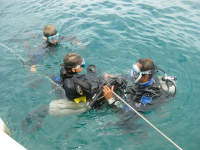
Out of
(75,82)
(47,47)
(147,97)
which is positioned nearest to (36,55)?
(47,47)

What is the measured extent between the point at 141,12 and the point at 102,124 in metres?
8.18

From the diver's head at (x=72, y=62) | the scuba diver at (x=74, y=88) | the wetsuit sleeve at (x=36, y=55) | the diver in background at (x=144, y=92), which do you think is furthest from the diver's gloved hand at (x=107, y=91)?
the wetsuit sleeve at (x=36, y=55)

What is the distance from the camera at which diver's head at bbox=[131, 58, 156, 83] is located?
284 cm

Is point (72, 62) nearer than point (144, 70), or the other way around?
point (144, 70)

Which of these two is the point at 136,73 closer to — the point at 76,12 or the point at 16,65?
the point at 16,65

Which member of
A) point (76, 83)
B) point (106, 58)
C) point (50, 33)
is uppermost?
point (50, 33)

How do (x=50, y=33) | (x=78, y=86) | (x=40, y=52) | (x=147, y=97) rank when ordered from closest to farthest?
(x=78, y=86) → (x=147, y=97) → (x=50, y=33) → (x=40, y=52)

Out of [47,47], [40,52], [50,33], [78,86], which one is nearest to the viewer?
[78,86]

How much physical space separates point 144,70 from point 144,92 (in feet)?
1.83

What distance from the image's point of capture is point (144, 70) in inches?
113

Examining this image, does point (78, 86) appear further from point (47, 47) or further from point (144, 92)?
point (47, 47)

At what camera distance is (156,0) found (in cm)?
998

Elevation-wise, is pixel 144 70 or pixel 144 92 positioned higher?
pixel 144 70

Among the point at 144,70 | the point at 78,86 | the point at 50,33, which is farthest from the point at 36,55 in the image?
the point at 144,70
